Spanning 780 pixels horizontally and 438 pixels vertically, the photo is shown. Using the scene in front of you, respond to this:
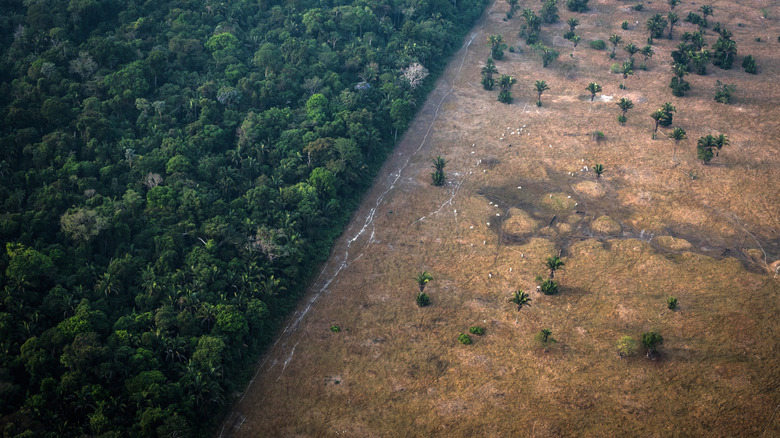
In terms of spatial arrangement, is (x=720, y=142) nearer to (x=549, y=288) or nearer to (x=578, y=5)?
(x=549, y=288)

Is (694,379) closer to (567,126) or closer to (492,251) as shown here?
(492,251)

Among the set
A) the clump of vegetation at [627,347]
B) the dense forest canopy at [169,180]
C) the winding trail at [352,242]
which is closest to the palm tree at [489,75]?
the winding trail at [352,242]

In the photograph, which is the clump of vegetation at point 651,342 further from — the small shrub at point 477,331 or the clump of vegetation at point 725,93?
the clump of vegetation at point 725,93

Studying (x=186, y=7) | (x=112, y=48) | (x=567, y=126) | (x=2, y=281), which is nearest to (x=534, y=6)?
(x=567, y=126)

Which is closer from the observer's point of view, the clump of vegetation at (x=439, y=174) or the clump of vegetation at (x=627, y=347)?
the clump of vegetation at (x=627, y=347)

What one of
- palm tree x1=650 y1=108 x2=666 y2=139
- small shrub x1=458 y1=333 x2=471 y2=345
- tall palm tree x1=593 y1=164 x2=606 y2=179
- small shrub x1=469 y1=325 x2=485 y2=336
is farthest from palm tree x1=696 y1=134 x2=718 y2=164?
small shrub x1=458 y1=333 x2=471 y2=345

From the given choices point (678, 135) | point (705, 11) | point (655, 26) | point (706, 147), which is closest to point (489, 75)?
point (678, 135)
